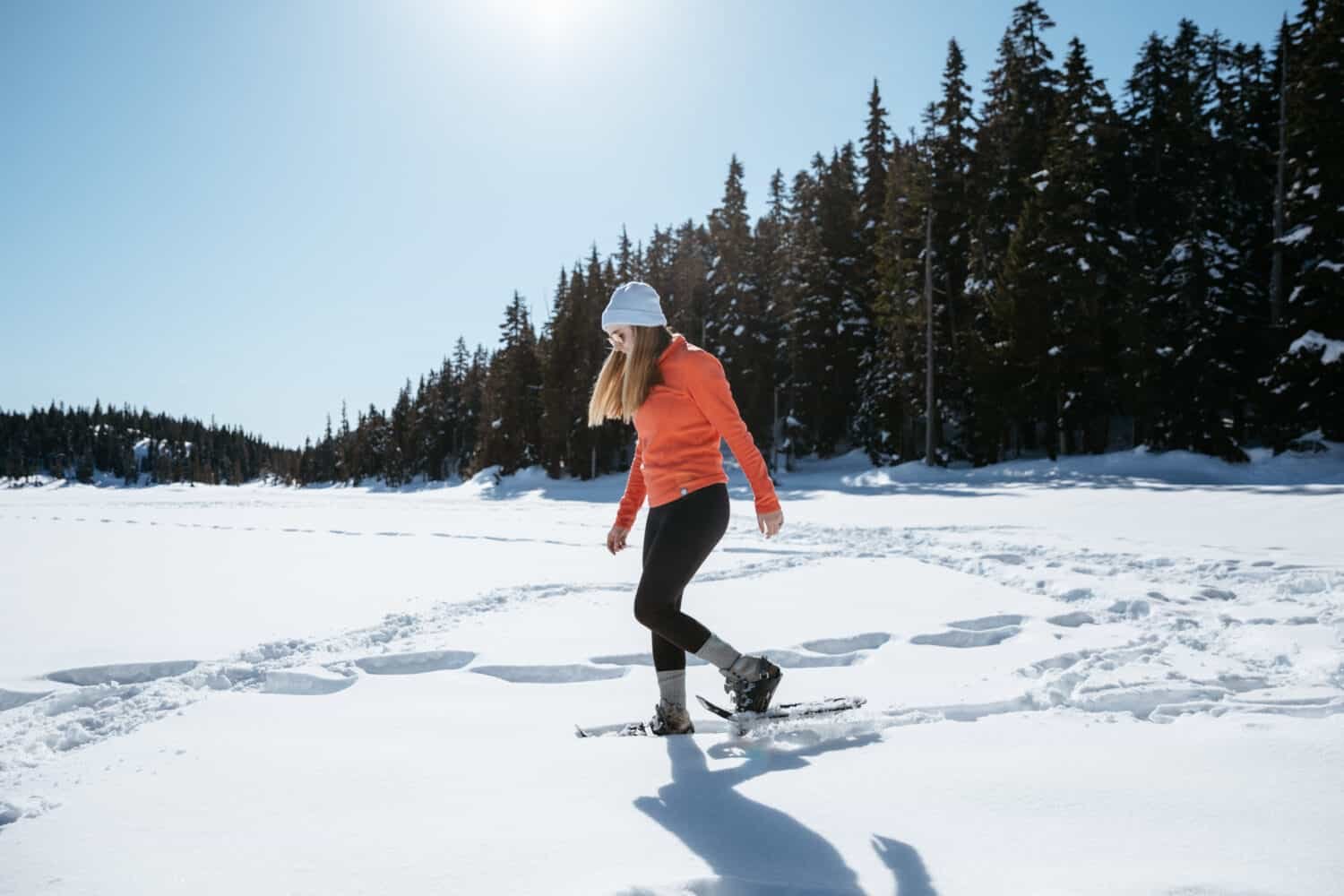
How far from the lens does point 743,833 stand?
2.23 meters

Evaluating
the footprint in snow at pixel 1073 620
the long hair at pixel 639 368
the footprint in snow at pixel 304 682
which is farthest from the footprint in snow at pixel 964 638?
the footprint in snow at pixel 304 682

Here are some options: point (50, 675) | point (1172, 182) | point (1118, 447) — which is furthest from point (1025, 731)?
point (1172, 182)

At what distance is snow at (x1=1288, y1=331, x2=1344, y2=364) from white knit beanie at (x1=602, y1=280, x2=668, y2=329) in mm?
24733

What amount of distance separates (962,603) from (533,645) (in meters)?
3.45

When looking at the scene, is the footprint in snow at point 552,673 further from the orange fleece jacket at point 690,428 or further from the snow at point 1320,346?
the snow at point 1320,346

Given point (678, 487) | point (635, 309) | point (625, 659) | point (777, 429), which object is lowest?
point (625, 659)

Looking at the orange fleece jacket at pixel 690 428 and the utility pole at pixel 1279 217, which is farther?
the utility pole at pixel 1279 217

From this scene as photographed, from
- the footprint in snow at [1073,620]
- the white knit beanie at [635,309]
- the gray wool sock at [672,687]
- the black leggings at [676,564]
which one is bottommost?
the footprint in snow at [1073,620]

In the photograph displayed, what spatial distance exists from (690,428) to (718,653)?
1.03m

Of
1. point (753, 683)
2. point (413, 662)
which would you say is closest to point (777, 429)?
point (413, 662)

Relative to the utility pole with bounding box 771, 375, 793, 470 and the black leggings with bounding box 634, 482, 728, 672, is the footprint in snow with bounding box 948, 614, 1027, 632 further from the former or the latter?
the utility pole with bounding box 771, 375, 793, 470

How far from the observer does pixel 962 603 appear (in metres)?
5.83

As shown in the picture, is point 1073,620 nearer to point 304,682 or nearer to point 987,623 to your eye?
point 987,623

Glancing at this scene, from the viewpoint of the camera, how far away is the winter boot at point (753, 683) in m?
3.27
